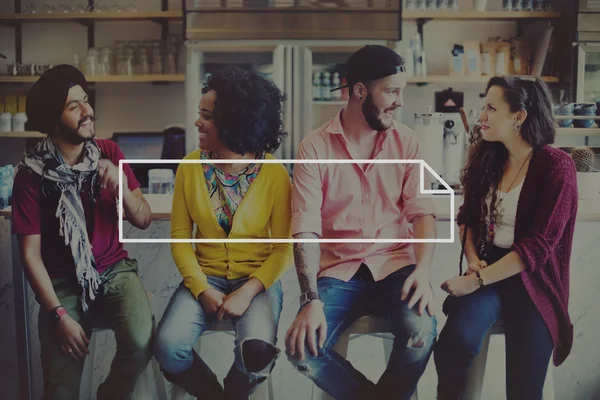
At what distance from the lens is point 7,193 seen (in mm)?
1622

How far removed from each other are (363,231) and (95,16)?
920mm

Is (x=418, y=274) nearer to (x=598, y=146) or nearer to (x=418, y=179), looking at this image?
(x=418, y=179)

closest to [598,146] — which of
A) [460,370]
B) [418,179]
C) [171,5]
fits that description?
[418,179]

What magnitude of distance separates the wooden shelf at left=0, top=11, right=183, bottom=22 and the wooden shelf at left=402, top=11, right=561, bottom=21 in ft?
2.14

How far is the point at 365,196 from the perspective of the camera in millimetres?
1535

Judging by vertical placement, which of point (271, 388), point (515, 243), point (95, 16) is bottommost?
point (271, 388)

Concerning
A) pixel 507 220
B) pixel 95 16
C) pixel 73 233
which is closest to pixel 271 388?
pixel 73 233

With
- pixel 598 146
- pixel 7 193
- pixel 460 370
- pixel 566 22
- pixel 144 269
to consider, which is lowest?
pixel 460 370

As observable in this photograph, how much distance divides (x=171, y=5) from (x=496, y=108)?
0.90m

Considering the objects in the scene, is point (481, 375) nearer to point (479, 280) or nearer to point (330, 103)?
point (479, 280)

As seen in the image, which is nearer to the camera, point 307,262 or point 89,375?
point 307,262

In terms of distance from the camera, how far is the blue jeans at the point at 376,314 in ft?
5.05

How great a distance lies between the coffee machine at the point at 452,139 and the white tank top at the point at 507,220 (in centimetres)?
13

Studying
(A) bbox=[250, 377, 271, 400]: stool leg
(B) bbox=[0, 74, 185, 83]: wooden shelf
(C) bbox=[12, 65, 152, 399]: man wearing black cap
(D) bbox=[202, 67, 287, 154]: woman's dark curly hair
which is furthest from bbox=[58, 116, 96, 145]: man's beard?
(A) bbox=[250, 377, 271, 400]: stool leg
